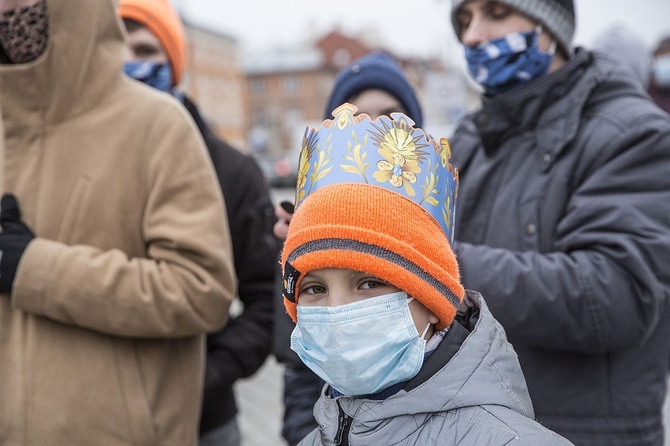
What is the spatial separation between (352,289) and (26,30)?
1360 millimetres

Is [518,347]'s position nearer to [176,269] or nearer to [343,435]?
[343,435]

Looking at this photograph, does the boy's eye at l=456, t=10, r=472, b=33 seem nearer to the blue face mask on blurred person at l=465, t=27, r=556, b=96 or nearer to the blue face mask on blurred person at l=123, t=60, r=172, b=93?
the blue face mask on blurred person at l=465, t=27, r=556, b=96

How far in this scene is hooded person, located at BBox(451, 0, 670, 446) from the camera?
198cm

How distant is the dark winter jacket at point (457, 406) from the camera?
5.04 feet

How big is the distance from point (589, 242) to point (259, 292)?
141 cm

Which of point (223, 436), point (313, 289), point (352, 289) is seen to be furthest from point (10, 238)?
point (223, 436)

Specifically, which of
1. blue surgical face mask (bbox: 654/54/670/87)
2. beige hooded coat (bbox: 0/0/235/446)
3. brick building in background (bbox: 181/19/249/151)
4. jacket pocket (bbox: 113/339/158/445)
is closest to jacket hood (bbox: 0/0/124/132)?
beige hooded coat (bbox: 0/0/235/446)

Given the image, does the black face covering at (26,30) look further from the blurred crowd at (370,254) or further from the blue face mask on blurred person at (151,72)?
the blue face mask on blurred person at (151,72)

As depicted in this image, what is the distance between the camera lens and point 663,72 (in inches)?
233

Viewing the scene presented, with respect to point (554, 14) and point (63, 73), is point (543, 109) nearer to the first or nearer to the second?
point (554, 14)

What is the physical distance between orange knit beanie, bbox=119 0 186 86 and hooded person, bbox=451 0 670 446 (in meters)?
1.50

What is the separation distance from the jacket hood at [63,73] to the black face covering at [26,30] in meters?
0.04

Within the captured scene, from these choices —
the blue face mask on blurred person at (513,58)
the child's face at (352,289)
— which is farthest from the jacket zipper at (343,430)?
the blue face mask on blurred person at (513,58)

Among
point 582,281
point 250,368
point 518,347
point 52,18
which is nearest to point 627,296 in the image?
point 582,281
